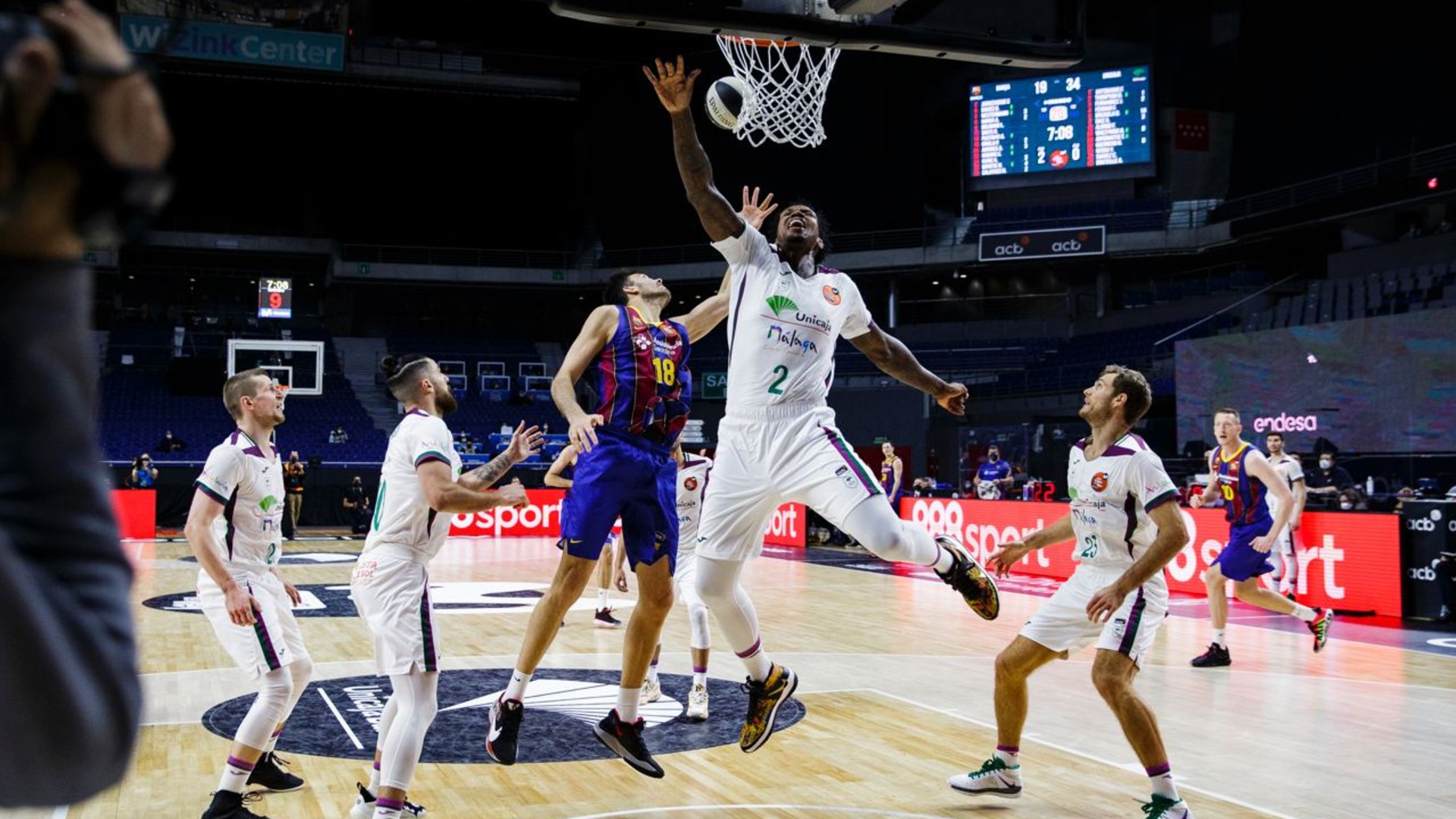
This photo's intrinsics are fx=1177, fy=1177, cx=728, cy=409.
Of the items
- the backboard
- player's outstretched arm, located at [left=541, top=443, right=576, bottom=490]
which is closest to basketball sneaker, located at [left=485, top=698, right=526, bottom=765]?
player's outstretched arm, located at [left=541, top=443, right=576, bottom=490]

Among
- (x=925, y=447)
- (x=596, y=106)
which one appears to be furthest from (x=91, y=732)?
(x=596, y=106)

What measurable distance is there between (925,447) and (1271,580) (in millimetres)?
18105

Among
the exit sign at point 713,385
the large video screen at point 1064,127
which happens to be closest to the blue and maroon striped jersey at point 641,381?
the exit sign at point 713,385

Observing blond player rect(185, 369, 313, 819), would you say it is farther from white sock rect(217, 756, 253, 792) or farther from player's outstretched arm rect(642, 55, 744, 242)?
player's outstretched arm rect(642, 55, 744, 242)

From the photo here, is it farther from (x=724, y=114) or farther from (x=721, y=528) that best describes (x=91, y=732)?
(x=724, y=114)

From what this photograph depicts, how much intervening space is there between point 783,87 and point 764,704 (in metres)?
6.51

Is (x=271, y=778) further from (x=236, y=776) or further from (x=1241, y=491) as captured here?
(x=1241, y=491)

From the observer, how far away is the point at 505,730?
17.2 ft

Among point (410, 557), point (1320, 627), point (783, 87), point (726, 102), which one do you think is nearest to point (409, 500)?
point (410, 557)

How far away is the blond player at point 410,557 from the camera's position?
4.57m

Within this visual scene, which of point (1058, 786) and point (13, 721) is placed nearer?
point (13, 721)

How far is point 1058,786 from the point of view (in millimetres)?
5742

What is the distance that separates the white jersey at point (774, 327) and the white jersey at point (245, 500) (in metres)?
2.20

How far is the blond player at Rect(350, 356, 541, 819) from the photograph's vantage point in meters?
4.57
